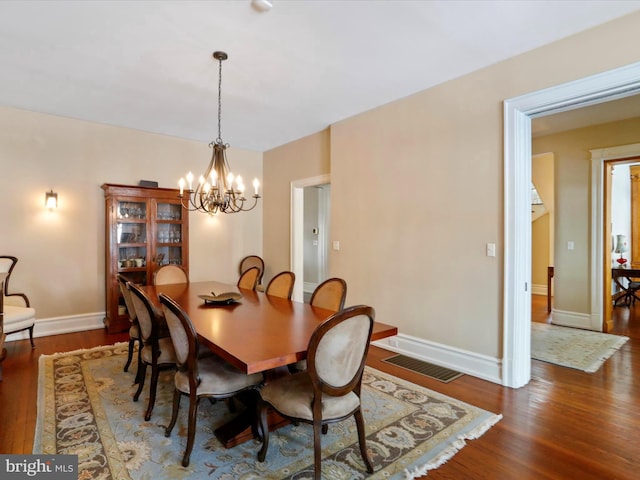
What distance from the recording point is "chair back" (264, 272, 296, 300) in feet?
11.1

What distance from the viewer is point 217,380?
2018 millimetres

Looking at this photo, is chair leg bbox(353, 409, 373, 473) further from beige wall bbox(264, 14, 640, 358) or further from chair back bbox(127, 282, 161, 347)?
beige wall bbox(264, 14, 640, 358)

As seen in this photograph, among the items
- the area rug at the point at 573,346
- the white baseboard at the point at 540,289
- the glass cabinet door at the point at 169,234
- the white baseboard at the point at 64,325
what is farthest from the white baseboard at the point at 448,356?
the white baseboard at the point at 540,289

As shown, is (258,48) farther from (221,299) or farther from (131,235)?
(131,235)

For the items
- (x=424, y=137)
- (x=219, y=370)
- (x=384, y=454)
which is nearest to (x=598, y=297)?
(x=424, y=137)

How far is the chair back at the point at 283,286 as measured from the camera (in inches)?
133

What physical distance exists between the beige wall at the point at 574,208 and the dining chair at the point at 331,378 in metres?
4.46

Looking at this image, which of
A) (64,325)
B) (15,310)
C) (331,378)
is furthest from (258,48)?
(64,325)

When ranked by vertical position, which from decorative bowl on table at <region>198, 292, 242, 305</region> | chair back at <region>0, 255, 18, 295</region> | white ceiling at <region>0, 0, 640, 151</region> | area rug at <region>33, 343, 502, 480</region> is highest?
white ceiling at <region>0, 0, 640, 151</region>

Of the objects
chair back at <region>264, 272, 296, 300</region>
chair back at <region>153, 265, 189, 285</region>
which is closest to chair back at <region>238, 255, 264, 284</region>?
chair back at <region>153, 265, 189, 285</region>

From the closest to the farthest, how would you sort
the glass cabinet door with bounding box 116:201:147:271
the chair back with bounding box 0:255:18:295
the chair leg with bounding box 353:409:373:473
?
1. the chair leg with bounding box 353:409:373:473
2. the chair back with bounding box 0:255:18:295
3. the glass cabinet door with bounding box 116:201:147:271

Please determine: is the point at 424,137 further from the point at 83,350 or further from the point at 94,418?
the point at 83,350

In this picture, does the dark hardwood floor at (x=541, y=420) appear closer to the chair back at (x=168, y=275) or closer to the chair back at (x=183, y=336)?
the chair back at (x=183, y=336)

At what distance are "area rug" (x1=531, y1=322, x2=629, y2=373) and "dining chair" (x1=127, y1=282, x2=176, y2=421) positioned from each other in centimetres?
357
